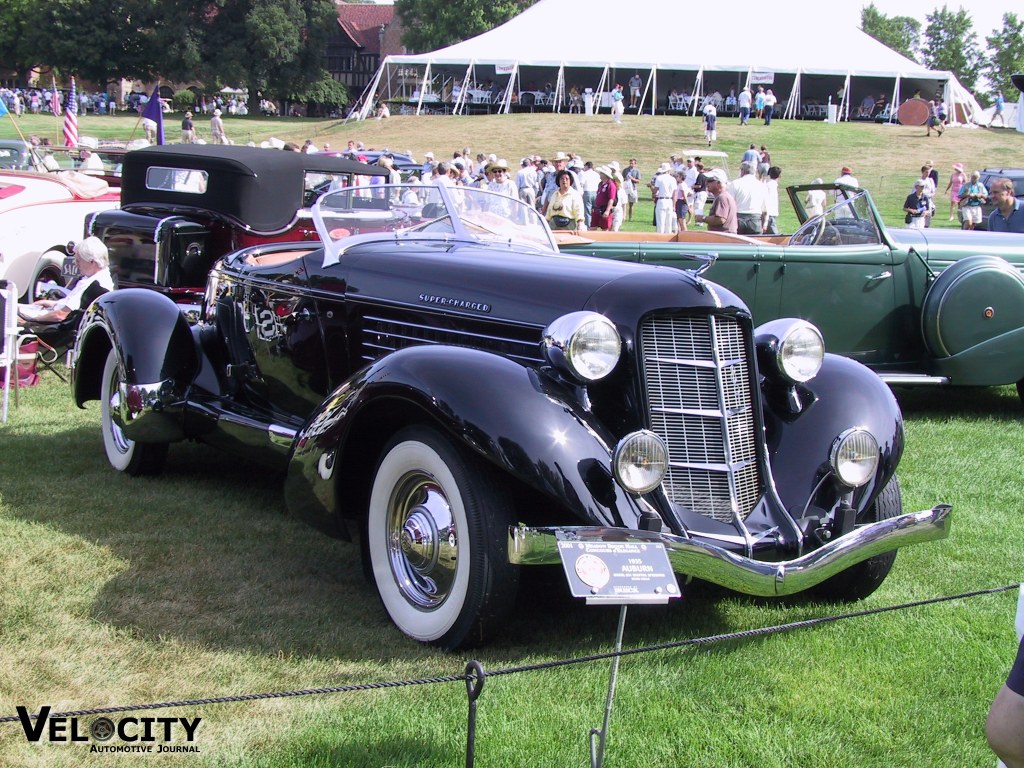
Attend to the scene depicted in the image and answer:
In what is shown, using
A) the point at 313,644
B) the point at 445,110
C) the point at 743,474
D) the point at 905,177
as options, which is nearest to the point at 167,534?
the point at 313,644

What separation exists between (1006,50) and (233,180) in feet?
255

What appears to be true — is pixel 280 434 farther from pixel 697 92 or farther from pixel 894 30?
pixel 894 30

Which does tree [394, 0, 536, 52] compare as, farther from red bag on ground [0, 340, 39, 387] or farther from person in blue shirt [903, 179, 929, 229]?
red bag on ground [0, 340, 39, 387]

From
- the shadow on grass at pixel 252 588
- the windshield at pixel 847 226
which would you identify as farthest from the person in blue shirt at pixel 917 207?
Answer: the shadow on grass at pixel 252 588

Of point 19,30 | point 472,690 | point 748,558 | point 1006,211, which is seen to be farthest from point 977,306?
point 19,30

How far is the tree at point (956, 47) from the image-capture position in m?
79.2

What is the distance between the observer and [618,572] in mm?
3199

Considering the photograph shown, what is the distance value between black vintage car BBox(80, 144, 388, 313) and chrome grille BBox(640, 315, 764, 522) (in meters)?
6.29

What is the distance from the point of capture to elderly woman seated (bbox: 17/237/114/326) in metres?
9.27

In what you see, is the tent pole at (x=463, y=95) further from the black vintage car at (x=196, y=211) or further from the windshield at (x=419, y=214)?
the windshield at (x=419, y=214)

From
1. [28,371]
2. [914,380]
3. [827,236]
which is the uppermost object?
[827,236]

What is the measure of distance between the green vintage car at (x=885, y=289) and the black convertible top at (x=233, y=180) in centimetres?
304

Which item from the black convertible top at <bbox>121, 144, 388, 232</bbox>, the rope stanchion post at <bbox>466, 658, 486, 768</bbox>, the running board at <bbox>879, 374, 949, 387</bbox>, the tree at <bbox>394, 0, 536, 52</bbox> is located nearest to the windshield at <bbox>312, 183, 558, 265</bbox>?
the rope stanchion post at <bbox>466, 658, 486, 768</bbox>

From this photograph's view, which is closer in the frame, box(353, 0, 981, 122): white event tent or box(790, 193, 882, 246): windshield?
box(790, 193, 882, 246): windshield
